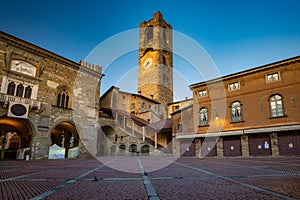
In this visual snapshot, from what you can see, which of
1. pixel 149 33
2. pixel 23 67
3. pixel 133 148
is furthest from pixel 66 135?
pixel 149 33

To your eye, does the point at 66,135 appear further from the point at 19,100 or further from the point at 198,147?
the point at 198,147

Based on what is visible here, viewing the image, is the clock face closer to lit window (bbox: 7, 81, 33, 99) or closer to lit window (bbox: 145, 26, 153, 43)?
lit window (bbox: 145, 26, 153, 43)

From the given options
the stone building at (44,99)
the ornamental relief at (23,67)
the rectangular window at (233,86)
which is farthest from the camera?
the rectangular window at (233,86)

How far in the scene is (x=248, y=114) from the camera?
62.0 feet

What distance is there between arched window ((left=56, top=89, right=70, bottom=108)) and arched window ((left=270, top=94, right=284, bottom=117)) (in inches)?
810

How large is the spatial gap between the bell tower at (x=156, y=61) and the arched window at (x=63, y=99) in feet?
79.7

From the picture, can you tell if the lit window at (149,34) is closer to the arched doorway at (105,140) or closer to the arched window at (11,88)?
the arched doorway at (105,140)

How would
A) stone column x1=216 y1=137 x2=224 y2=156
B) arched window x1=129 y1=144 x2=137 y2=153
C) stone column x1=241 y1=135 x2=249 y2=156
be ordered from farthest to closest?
arched window x1=129 y1=144 x2=137 y2=153
stone column x1=216 y1=137 x2=224 y2=156
stone column x1=241 y1=135 x2=249 y2=156

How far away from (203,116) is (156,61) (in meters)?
26.4

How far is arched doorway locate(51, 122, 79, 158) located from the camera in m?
22.5

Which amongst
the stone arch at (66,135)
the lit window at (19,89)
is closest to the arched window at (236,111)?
the stone arch at (66,135)

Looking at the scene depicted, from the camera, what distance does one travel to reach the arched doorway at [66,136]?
22469mm

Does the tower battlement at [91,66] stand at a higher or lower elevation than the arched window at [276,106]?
higher

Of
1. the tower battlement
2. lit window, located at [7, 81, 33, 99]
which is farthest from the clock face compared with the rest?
lit window, located at [7, 81, 33, 99]
